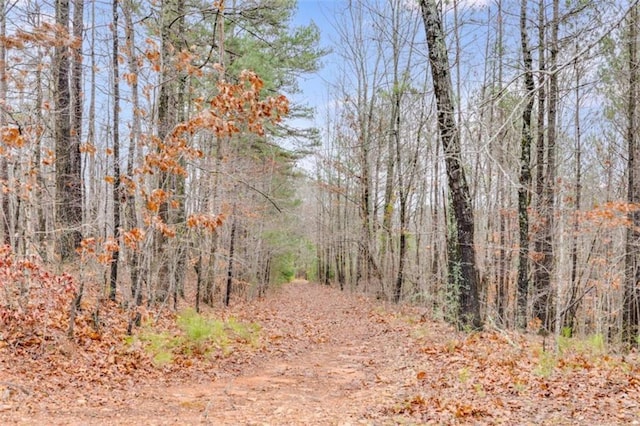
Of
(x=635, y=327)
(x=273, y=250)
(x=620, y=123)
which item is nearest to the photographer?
(x=635, y=327)

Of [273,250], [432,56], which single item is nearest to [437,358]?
[432,56]

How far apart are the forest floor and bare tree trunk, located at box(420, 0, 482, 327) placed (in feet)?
1.89

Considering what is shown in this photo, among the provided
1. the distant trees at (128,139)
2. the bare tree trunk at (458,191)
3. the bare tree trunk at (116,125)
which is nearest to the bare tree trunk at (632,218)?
the bare tree trunk at (458,191)

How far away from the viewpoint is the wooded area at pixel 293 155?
6.81 metres

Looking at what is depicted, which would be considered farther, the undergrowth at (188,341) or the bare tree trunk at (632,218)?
the bare tree trunk at (632,218)

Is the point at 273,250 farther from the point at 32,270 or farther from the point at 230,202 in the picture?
the point at 32,270

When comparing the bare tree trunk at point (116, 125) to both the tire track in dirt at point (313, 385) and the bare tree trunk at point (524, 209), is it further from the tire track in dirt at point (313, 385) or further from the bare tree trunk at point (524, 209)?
the bare tree trunk at point (524, 209)

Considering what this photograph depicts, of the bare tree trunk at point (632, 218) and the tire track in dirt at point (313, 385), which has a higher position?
the bare tree trunk at point (632, 218)

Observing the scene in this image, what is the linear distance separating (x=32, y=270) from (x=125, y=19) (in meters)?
4.93

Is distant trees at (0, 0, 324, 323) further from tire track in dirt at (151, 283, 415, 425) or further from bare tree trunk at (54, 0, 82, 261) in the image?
tire track in dirt at (151, 283, 415, 425)

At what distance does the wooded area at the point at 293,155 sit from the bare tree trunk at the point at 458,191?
0.03m

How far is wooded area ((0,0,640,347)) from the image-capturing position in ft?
22.3

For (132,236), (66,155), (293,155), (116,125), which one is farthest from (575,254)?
(66,155)

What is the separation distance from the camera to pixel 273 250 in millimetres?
20078
